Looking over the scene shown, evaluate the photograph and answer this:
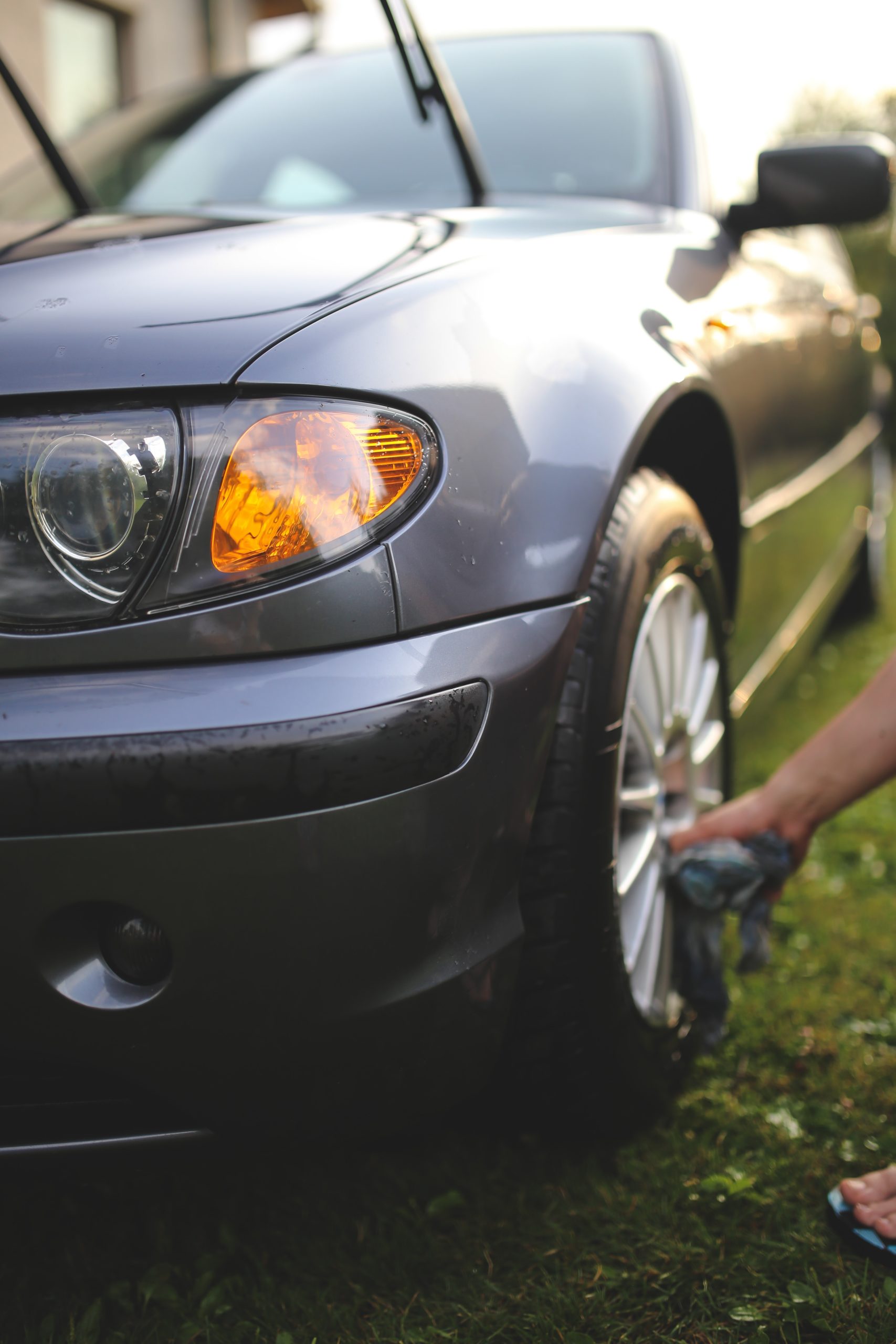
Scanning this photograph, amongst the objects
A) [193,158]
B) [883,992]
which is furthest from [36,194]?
[883,992]

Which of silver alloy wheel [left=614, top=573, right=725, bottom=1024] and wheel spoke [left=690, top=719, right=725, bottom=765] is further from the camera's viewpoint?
wheel spoke [left=690, top=719, right=725, bottom=765]

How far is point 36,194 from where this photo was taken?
242 cm

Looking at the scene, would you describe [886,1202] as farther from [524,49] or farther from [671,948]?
[524,49]

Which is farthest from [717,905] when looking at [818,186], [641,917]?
[818,186]

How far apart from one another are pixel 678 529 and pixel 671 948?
23.1 inches

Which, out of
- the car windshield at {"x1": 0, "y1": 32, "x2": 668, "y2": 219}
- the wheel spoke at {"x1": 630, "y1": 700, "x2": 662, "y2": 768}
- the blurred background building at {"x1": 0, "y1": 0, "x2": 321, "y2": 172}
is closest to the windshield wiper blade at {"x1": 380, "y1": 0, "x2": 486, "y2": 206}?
the car windshield at {"x1": 0, "y1": 32, "x2": 668, "y2": 219}

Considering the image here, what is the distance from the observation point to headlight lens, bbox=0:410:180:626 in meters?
1.04

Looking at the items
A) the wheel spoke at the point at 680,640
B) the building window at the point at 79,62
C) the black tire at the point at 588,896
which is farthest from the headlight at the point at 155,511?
the building window at the point at 79,62

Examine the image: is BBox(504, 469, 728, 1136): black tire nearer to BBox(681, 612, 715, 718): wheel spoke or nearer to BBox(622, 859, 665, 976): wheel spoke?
BBox(622, 859, 665, 976): wheel spoke

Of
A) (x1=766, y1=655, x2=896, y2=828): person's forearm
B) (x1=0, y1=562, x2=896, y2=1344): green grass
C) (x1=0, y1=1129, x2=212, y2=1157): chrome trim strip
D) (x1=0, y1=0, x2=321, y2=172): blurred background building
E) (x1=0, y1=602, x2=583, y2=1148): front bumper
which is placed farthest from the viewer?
(x1=0, y1=0, x2=321, y2=172): blurred background building

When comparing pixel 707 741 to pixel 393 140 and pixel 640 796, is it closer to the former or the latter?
pixel 640 796

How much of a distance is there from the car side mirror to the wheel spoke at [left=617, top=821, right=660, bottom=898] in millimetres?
1270

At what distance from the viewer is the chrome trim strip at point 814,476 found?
7.07ft

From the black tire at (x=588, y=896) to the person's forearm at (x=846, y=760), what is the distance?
30 cm
